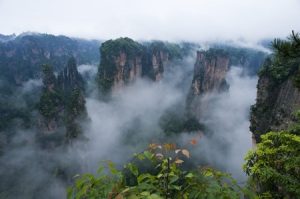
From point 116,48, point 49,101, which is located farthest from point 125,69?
point 49,101

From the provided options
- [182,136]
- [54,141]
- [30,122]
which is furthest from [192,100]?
[30,122]

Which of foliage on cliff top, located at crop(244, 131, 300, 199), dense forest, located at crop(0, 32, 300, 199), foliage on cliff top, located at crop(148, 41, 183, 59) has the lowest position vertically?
dense forest, located at crop(0, 32, 300, 199)

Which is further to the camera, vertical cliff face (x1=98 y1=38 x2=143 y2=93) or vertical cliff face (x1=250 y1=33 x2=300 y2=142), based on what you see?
vertical cliff face (x1=98 y1=38 x2=143 y2=93)

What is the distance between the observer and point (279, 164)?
6.52m

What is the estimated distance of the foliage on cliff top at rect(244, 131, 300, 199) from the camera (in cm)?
582

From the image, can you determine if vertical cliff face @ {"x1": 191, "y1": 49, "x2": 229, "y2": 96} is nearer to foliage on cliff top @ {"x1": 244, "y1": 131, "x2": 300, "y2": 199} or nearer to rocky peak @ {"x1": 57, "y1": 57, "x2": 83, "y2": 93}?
rocky peak @ {"x1": 57, "y1": 57, "x2": 83, "y2": 93}

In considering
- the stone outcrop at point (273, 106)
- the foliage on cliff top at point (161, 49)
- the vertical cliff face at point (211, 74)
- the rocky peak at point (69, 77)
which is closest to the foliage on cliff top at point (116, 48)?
the foliage on cliff top at point (161, 49)

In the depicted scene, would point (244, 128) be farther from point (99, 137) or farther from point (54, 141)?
point (54, 141)

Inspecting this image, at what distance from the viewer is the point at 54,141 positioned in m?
59.0

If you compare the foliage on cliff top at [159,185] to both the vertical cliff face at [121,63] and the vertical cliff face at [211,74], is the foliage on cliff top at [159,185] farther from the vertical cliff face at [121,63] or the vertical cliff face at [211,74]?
the vertical cliff face at [121,63]

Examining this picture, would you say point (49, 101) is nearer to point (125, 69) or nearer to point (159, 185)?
point (125, 69)

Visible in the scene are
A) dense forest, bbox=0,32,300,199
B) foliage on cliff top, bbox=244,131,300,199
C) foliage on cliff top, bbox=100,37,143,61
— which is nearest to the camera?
foliage on cliff top, bbox=244,131,300,199

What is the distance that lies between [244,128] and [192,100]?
13.4 m

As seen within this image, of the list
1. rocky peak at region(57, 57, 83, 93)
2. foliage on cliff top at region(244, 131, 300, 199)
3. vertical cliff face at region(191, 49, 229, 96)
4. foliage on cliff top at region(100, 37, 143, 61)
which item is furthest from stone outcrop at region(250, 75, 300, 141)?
rocky peak at region(57, 57, 83, 93)
